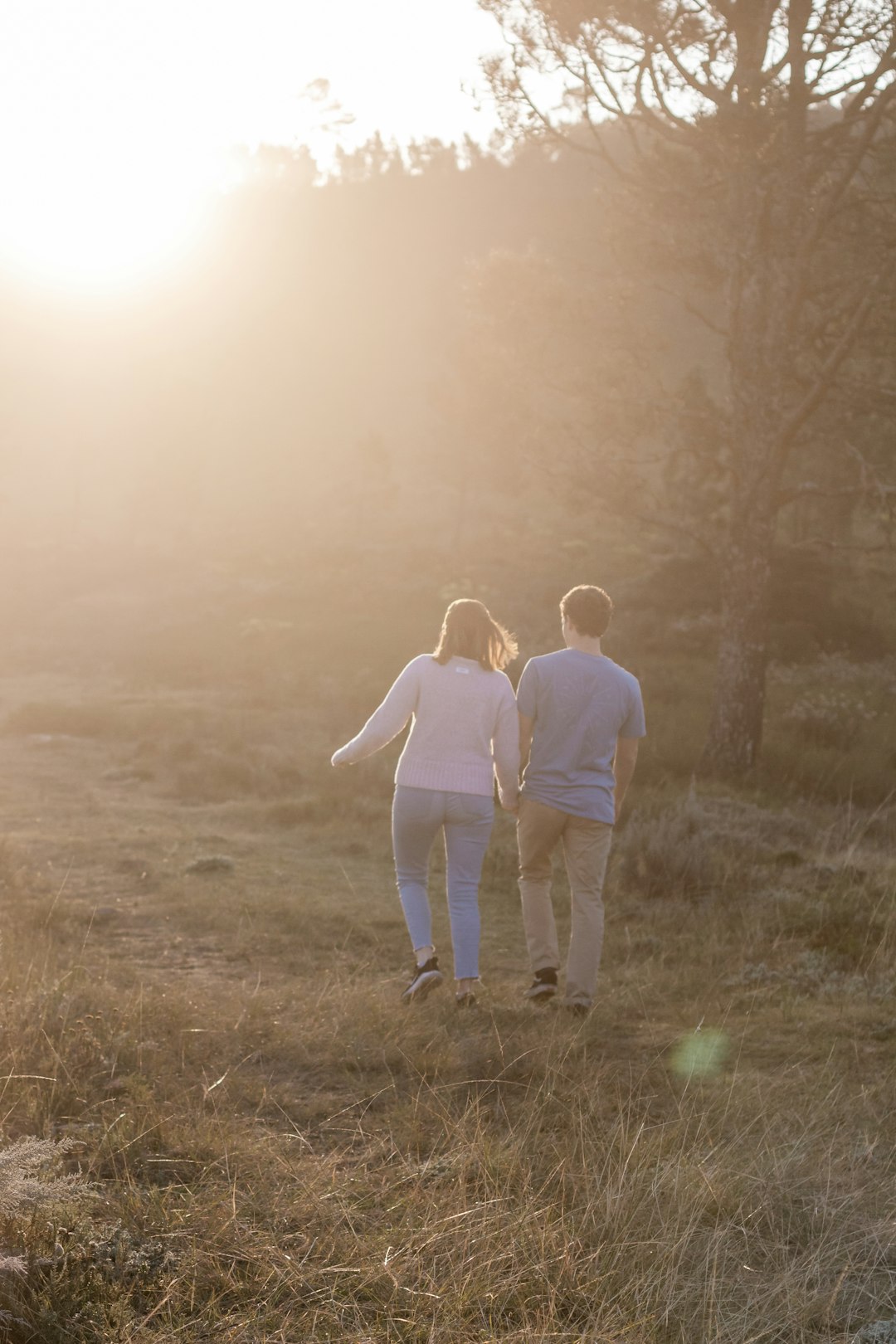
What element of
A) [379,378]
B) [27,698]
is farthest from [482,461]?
[27,698]

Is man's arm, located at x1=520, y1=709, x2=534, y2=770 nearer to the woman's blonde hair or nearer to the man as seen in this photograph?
the man

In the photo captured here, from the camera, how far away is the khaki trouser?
5895 mm

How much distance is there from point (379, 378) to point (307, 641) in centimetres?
7685

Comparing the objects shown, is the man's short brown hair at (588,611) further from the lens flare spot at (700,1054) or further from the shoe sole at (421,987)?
the lens flare spot at (700,1054)

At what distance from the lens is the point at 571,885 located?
597cm

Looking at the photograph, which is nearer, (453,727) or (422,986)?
(422,986)

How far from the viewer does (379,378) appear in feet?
334

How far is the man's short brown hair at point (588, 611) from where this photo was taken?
19.6ft

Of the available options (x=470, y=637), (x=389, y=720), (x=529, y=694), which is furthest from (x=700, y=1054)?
(x=470, y=637)

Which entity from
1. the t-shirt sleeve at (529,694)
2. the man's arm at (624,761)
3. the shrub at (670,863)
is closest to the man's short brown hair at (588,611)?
the t-shirt sleeve at (529,694)

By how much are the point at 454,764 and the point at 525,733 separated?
40 centimetres

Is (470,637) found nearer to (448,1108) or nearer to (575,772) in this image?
(575,772)

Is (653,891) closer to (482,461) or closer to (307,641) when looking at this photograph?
(307,641)

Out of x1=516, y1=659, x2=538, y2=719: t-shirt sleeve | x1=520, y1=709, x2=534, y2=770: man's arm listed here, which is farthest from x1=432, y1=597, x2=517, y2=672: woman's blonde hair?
x1=520, y1=709, x2=534, y2=770: man's arm
